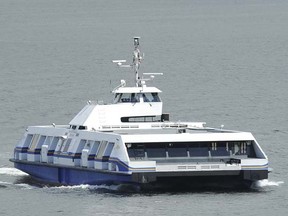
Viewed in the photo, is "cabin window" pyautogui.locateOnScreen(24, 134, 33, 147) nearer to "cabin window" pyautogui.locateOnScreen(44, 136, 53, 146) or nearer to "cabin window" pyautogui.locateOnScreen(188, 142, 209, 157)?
"cabin window" pyautogui.locateOnScreen(44, 136, 53, 146)

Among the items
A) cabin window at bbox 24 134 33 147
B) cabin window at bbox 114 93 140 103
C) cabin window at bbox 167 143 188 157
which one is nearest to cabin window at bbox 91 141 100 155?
cabin window at bbox 167 143 188 157

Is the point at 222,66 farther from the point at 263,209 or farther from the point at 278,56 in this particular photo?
the point at 263,209

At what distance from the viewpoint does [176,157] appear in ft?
241

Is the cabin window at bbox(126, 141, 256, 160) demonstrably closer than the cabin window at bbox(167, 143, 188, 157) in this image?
Yes

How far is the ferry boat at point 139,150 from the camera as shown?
236 ft

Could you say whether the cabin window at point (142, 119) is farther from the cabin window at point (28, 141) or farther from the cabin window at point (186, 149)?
the cabin window at point (28, 141)

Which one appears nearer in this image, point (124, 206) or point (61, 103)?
point (124, 206)

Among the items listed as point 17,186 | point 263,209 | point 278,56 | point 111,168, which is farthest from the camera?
point 278,56

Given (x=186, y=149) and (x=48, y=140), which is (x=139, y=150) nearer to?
(x=186, y=149)

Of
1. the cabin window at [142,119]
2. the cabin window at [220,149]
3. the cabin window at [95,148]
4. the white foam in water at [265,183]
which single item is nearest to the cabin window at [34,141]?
the cabin window at [142,119]

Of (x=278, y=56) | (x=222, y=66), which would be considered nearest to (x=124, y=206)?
(x=222, y=66)

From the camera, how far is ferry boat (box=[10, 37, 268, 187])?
71.8 meters

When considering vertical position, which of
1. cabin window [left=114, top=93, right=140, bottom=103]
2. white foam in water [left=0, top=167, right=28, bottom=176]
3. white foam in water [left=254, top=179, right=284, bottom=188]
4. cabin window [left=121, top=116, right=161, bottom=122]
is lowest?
white foam in water [left=0, top=167, right=28, bottom=176]

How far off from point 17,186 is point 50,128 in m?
4.73
